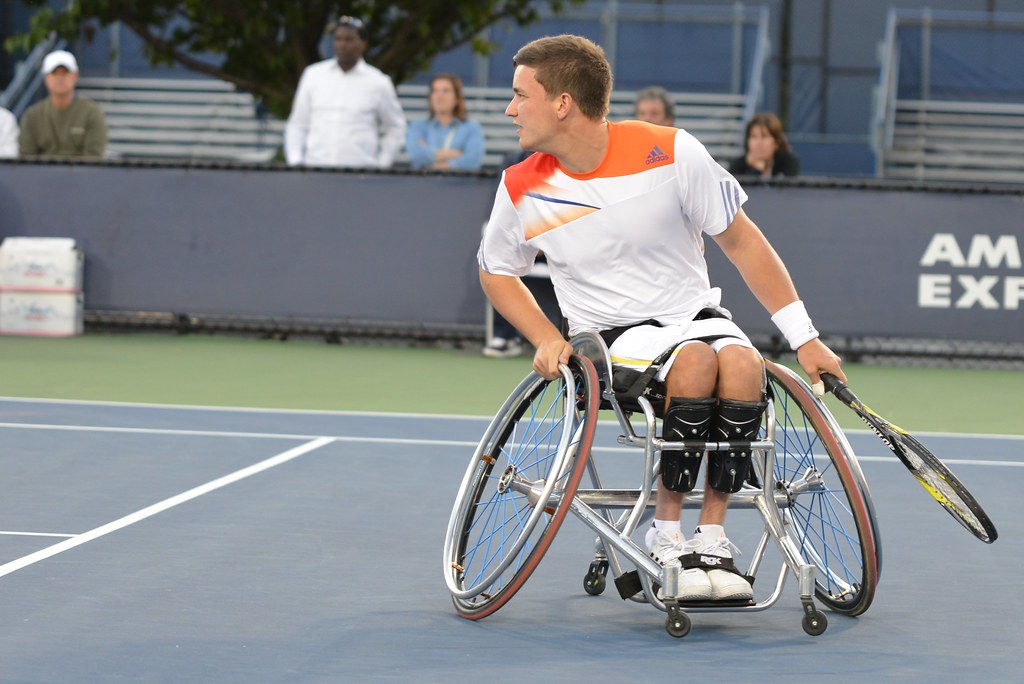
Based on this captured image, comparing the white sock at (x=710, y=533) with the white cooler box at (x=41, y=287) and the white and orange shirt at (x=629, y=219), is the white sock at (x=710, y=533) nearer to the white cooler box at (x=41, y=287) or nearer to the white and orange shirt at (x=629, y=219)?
the white and orange shirt at (x=629, y=219)

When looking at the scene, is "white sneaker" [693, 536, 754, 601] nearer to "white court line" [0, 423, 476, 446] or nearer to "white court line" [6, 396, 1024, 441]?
"white court line" [0, 423, 476, 446]

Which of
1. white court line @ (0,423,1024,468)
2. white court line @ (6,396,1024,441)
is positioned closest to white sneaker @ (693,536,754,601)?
white court line @ (0,423,1024,468)

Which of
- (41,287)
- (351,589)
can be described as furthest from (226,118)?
(351,589)

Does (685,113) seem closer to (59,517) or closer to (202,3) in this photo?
(202,3)

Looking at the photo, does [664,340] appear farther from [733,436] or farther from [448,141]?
[448,141]

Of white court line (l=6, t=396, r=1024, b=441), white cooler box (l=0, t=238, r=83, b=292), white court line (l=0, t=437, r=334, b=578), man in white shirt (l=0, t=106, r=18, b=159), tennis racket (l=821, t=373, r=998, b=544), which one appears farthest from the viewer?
man in white shirt (l=0, t=106, r=18, b=159)

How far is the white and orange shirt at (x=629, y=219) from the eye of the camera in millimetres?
4238

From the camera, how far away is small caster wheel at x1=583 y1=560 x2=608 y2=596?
4.55 metres

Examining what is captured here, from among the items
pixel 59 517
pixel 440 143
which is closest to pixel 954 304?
pixel 440 143

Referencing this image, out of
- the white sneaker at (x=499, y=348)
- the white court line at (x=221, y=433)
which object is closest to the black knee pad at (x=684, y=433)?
the white court line at (x=221, y=433)

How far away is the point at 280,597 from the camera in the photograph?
444 centimetres

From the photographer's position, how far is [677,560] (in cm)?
406

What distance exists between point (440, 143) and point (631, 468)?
568 cm

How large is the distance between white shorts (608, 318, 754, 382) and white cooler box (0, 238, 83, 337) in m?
8.53
